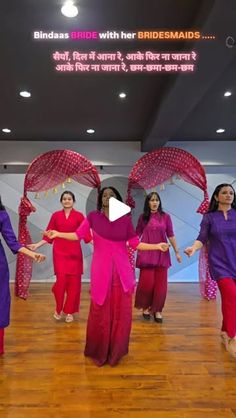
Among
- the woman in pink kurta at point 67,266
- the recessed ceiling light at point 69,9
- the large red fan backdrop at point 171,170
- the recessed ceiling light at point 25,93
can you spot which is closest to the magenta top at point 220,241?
the large red fan backdrop at point 171,170

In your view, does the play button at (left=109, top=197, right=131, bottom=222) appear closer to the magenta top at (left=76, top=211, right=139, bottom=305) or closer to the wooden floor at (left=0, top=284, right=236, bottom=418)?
the magenta top at (left=76, top=211, right=139, bottom=305)

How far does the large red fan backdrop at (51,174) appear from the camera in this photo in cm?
447

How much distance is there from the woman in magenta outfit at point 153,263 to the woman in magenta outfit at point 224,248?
2.68ft

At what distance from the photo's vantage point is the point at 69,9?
2.55 meters

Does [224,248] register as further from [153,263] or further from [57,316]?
[57,316]

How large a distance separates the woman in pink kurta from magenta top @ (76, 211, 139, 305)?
4.02ft

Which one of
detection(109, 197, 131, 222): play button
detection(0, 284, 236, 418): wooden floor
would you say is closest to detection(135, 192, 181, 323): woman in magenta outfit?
detection(0, 284, 236, 418): wooden floor

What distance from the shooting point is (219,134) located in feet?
20.8

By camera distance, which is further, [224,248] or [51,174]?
[51,174]

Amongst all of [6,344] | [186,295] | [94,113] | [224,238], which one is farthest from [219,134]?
[6,344]

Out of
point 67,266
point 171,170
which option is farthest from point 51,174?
point 171,170

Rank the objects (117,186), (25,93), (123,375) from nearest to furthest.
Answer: (123,375) → (25,93) → (117,186)

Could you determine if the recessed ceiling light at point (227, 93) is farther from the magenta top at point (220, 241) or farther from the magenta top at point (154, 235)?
the magenta top at point (220, 241)

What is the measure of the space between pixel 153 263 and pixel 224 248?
42.0 inches
